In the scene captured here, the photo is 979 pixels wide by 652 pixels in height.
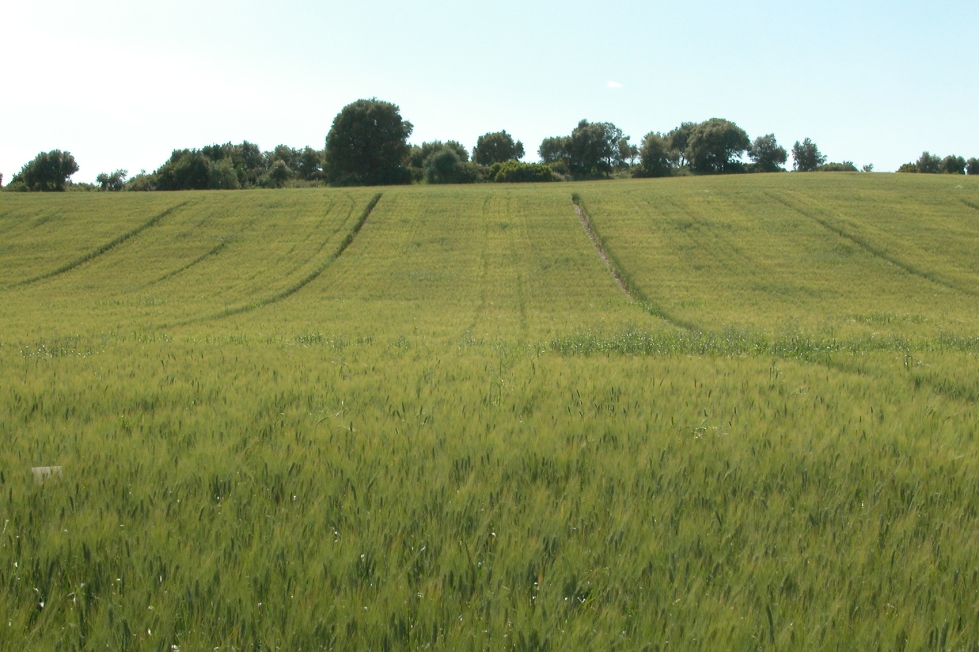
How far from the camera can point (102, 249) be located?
3834 cm

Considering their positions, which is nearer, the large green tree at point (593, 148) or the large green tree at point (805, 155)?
the large green tree at point (593, 148)

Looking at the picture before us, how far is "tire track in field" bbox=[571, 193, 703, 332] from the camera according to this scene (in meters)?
22.7

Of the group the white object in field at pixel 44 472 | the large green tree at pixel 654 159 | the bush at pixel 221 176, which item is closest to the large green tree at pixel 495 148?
the large green tree at pixel 654 159

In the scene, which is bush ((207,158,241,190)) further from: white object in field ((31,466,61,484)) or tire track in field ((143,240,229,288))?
white object in field ((31,466,61,484))

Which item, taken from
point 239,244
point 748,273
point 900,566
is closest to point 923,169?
point 748,273

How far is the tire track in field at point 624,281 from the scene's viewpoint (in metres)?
22.7

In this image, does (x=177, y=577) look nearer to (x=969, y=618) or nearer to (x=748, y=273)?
(x=969, y=618)

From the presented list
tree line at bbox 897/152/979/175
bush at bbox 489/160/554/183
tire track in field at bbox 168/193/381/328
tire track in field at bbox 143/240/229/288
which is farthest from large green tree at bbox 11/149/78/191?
tree line at bbox 897/152/979/175

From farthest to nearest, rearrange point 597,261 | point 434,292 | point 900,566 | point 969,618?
1. point 597,261
2. point 434,292
3. point 900,566
4. point 969,618

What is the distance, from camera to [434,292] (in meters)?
29.2

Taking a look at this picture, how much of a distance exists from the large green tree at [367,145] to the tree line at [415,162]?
15 cm

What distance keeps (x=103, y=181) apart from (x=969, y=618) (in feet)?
383

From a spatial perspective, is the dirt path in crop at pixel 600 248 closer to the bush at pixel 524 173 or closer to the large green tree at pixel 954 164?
the bush at pixel 524 173

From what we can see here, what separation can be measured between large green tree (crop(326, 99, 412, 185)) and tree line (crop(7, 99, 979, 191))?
15 cm
